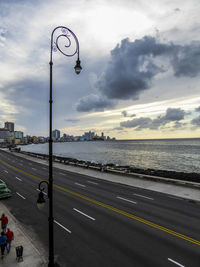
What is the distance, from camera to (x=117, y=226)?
11047 mm

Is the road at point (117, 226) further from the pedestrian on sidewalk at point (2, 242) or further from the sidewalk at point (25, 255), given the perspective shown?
the pedestrian on sidewalk at point (2, 242)

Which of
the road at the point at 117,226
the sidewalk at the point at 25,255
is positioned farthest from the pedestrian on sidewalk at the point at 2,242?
the road at the point at 117,226

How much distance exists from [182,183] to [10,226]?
18.9 metres

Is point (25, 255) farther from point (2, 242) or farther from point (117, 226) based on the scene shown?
point (117, 226)

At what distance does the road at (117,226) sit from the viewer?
8117 millimetres

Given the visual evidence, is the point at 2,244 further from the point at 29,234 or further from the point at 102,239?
the point at 102,239

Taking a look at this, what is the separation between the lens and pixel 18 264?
7590 millimetres

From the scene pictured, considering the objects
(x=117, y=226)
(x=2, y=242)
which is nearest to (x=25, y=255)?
(x=2, y=242)

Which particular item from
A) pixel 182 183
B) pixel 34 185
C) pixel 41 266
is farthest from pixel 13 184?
pixel 182 183

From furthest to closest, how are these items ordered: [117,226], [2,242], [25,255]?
1. [117,226]
2. [25,255]
3. [2,242]

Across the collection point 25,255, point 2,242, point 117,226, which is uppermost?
point 2,242

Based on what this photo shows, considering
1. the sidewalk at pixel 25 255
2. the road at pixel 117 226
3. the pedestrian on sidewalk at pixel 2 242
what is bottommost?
the road at pixel 117 226

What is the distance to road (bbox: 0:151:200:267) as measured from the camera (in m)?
8.12

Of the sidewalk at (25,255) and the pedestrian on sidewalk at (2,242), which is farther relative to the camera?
the pedestrian on sidewalk at (2,242)
